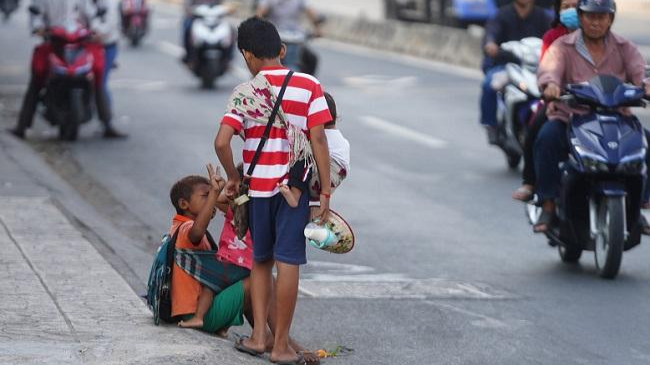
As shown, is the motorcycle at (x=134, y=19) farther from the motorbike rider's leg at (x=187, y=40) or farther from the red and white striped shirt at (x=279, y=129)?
the red and white striped shirt at (x=279, y=129)

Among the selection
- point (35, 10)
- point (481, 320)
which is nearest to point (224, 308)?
point (481, 320)

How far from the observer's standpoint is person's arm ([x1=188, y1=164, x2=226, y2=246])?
741cm

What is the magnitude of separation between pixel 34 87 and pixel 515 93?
5193mm

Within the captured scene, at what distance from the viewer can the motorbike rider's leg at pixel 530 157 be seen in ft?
35.4

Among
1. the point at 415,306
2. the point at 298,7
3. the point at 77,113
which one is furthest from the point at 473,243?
the point at 298,7

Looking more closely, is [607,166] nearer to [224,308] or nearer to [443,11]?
[224,308]

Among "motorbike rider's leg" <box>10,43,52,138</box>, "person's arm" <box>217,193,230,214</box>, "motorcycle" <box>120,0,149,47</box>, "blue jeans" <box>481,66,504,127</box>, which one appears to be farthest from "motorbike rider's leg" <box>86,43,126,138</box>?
"motorcycle" <box>120,0,149,47</box>

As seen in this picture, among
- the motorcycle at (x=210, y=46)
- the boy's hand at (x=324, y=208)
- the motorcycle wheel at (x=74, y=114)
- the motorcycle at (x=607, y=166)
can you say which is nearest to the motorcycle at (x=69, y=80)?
the motorcycle wheel at (x=74, y=114)

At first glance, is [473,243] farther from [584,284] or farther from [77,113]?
[77,113]

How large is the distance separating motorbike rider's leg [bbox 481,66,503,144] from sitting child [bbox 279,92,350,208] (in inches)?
307

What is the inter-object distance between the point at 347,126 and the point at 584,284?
30.1ft

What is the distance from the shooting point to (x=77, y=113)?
16781 mm

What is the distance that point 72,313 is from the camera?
7.85 meters

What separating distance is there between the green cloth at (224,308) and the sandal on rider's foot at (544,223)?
327 cm
